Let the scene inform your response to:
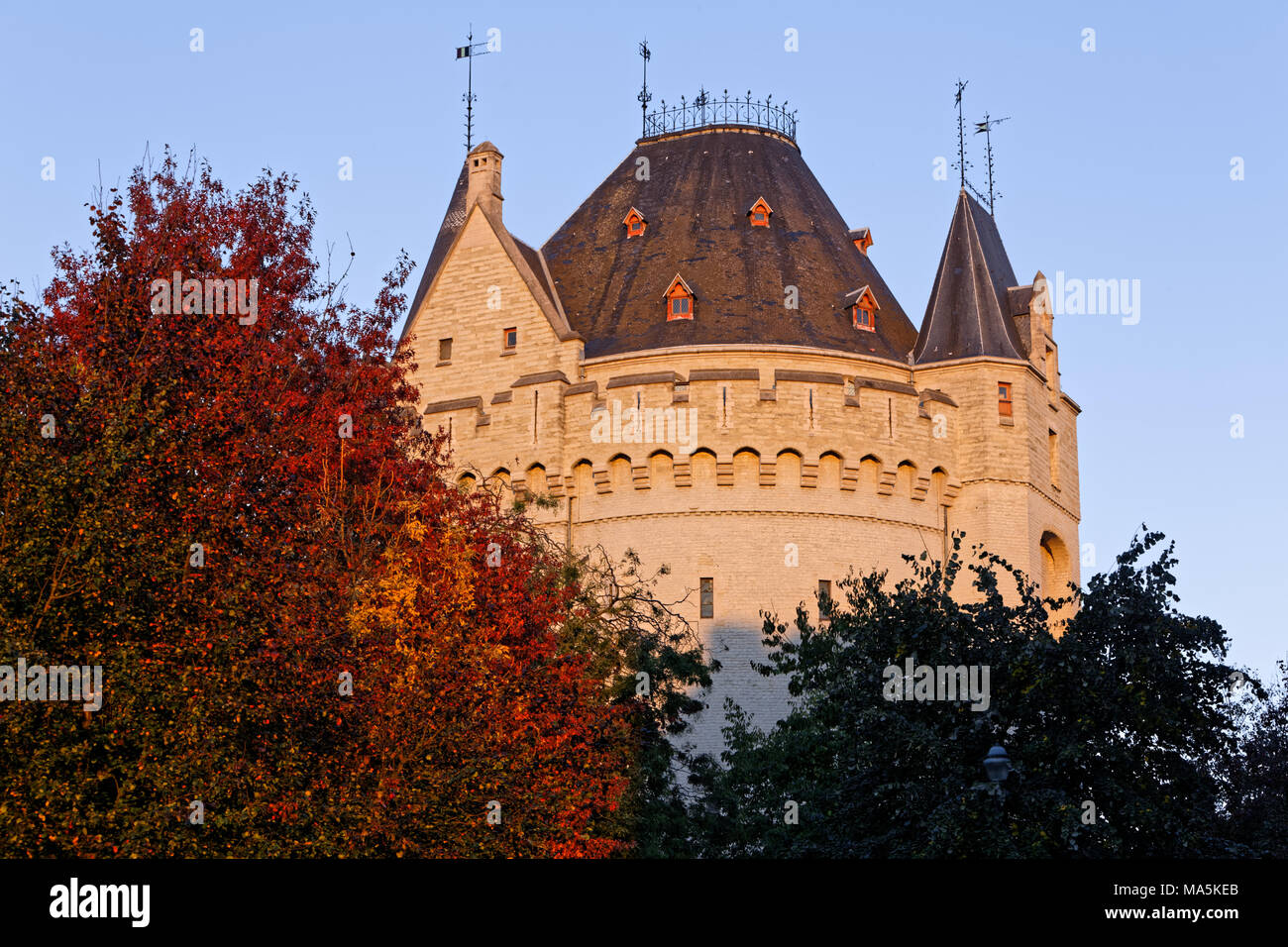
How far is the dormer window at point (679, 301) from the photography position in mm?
39000

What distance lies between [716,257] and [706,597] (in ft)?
29.4

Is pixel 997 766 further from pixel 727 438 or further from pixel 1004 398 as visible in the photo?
pixel 1004 398

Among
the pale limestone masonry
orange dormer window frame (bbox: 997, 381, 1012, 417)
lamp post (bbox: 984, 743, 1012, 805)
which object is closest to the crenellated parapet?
the pale limestone masonry

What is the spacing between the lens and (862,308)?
40.0 m

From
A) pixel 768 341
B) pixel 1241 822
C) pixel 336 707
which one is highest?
pixel 768 341

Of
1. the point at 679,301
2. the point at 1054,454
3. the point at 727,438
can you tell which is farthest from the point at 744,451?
the point at 1054,454

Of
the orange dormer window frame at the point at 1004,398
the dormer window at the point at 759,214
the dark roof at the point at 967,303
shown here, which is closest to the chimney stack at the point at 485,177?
the dormer window at the point at 759,214

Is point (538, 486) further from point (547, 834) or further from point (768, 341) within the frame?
point (547, 834)

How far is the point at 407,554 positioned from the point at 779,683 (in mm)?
13373

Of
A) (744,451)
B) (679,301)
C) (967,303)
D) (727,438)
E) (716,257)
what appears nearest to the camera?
(727,438)

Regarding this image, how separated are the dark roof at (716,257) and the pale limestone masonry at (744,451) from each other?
0.74 meters

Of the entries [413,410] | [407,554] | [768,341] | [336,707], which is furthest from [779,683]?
[336,707]

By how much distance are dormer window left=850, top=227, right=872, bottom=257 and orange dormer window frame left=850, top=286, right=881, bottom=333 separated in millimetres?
3461

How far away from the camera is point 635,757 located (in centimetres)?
2938
